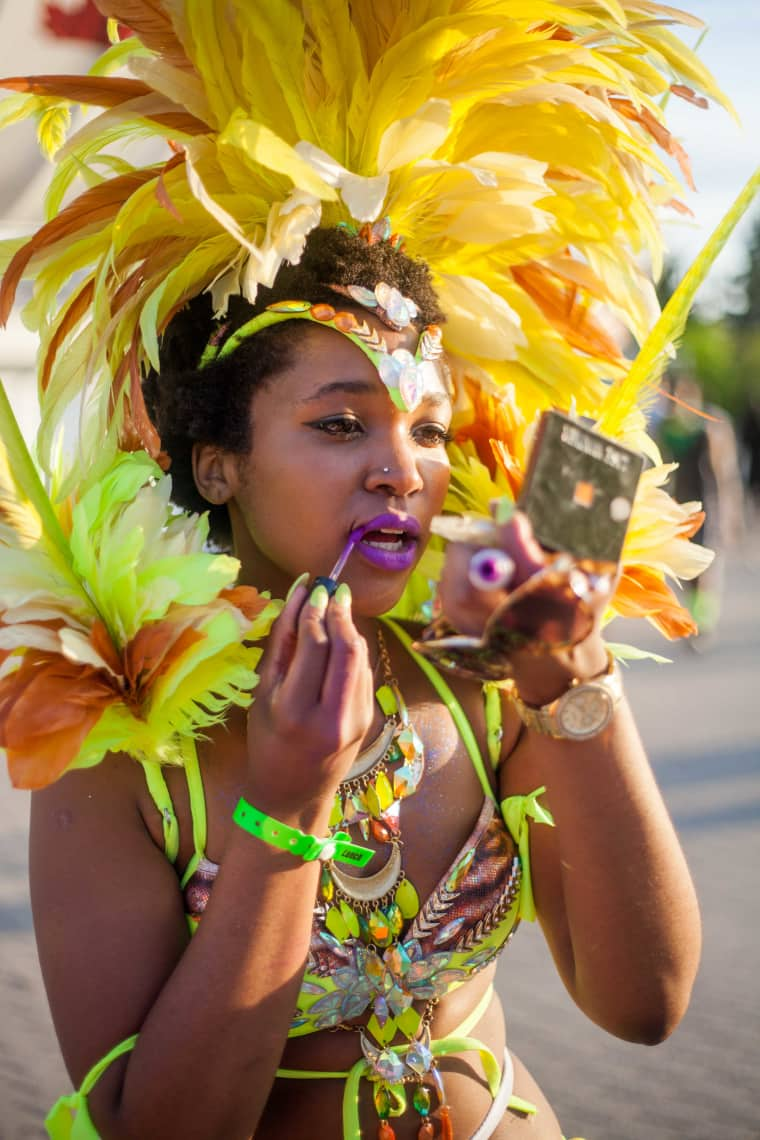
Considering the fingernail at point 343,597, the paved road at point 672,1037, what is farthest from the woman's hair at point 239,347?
the paved road at point 672,1037

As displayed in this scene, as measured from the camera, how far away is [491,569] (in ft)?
4.14

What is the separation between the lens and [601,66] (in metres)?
1.95

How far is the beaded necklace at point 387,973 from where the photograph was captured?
1.90m

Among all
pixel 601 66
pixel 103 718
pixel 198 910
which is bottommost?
pixel 198 910

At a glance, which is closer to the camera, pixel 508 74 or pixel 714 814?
pixel 508 74

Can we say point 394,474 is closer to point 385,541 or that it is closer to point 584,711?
point 385,541

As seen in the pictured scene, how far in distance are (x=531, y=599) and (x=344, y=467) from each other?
684 millimetres

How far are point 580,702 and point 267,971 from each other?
559 millimetres

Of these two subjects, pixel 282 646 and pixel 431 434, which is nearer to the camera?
pixel 282 646

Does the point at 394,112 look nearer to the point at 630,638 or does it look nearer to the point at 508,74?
the point at 508,74

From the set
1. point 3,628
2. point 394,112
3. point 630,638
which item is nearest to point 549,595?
point 3,628

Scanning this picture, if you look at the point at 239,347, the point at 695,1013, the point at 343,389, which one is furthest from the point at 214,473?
the point at 695,1013

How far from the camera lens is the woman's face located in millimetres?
1885

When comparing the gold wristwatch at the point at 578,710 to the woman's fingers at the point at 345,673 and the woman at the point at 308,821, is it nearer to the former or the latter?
the woman at the point at 308,821
